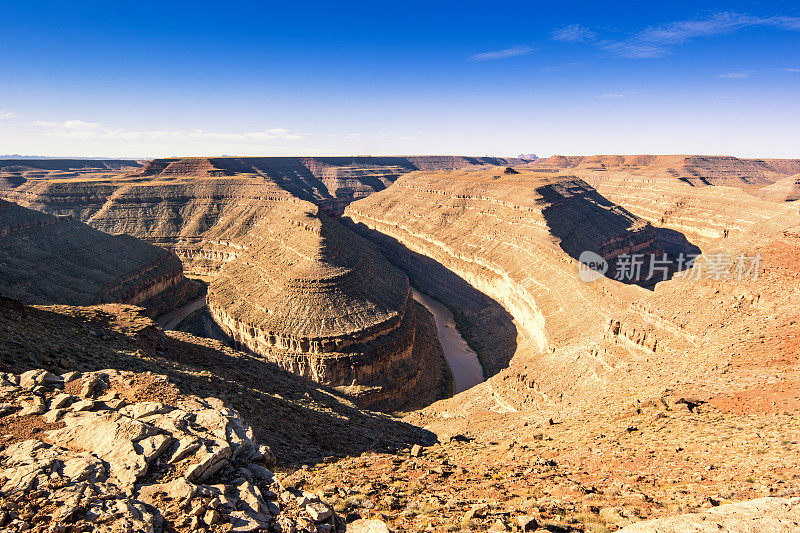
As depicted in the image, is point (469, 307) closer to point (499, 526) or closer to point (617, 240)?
point (617, 240)

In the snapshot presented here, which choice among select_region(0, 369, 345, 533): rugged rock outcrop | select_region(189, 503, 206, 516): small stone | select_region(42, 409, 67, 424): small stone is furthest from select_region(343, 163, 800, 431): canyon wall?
select_region(42, 409, 67, 424): small stone

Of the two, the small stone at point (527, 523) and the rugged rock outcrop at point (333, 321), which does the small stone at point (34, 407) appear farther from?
the rugged rock outcrop at point (333, 321)

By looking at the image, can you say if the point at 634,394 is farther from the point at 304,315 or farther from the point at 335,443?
the point at 304,315

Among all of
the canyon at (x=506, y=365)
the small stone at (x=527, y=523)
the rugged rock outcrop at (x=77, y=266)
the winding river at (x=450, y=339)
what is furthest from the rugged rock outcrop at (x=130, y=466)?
the rugged rock outcrop at (x=77, y=266)

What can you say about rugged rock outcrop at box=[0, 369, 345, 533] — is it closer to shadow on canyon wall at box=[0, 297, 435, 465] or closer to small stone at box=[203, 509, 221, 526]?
small stone at box=[203, 509, 221, 526]

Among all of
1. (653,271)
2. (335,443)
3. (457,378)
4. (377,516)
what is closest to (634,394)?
(335,443)

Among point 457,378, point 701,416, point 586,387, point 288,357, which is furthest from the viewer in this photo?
point 457,378
